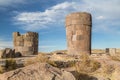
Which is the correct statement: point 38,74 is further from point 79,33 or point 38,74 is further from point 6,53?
point 6,53

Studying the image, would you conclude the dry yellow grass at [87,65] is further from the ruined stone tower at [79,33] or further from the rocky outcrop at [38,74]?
the ruined stone tower at [79,33]

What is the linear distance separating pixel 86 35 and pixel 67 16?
6.12 feet

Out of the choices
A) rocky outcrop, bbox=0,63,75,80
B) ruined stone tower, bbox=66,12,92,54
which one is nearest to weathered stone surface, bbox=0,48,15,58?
ruined stone tower, bbox=66,12,92,54

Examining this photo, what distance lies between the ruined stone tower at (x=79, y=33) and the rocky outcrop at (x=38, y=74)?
834 centimetres

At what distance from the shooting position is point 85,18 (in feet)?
52.9

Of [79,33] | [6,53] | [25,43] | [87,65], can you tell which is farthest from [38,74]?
[25,43]

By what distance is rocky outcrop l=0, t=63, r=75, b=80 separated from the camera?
22.8 feet

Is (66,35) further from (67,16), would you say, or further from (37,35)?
(37,35)

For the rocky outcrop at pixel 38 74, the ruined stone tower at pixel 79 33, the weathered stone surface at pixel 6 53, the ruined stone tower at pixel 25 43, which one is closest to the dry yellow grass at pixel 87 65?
the rocky outcrop at pixel 38 74

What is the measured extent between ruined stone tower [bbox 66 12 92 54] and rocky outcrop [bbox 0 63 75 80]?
8.34 m

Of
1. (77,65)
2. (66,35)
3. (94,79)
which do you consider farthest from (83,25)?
(94,79)

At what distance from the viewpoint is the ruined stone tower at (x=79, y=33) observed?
1588cm

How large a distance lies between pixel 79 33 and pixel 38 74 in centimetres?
916

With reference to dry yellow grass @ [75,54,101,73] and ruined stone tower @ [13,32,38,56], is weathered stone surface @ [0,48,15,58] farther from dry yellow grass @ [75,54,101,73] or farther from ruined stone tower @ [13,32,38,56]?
dry yellow grass @ [75,54,101,73]
